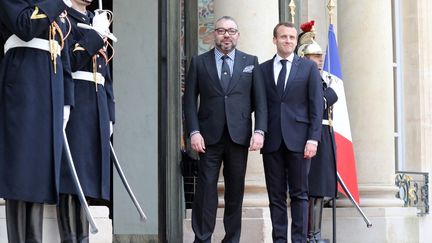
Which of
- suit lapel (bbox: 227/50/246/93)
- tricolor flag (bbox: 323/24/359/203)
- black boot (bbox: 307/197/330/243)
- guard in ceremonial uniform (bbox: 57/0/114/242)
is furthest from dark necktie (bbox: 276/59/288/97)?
tricolor flag (bbox: 323/24/359/203)

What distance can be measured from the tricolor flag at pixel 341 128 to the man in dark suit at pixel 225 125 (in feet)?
8.92

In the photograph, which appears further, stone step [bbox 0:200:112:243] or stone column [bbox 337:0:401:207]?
stone column [bbox 337:0:401:207]

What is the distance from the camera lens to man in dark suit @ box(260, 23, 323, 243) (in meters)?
8.66

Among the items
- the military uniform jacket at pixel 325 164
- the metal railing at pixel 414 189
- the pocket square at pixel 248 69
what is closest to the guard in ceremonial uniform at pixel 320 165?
the military uniform jacket at pixel 325 164

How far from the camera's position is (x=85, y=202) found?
652 centimetres

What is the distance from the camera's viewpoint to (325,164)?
405 inches

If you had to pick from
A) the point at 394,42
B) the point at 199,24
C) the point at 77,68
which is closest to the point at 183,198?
the point at 199,24

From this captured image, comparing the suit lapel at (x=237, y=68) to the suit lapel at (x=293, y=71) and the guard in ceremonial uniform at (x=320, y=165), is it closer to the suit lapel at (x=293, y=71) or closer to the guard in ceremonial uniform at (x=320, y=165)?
the suit lapel at (x=293, y=71)

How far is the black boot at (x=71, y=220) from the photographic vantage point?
6.77 m

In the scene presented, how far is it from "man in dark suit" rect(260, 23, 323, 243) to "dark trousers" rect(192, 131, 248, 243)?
0.27 meters

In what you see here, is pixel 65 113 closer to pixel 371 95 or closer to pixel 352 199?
pixel 352 199

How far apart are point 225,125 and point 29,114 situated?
2.48m

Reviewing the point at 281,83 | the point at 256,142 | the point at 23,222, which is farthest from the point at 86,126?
the point at 281,83

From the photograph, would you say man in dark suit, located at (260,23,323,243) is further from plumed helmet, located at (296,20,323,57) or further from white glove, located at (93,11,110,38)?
white glove, located at (93,11,110,38)
